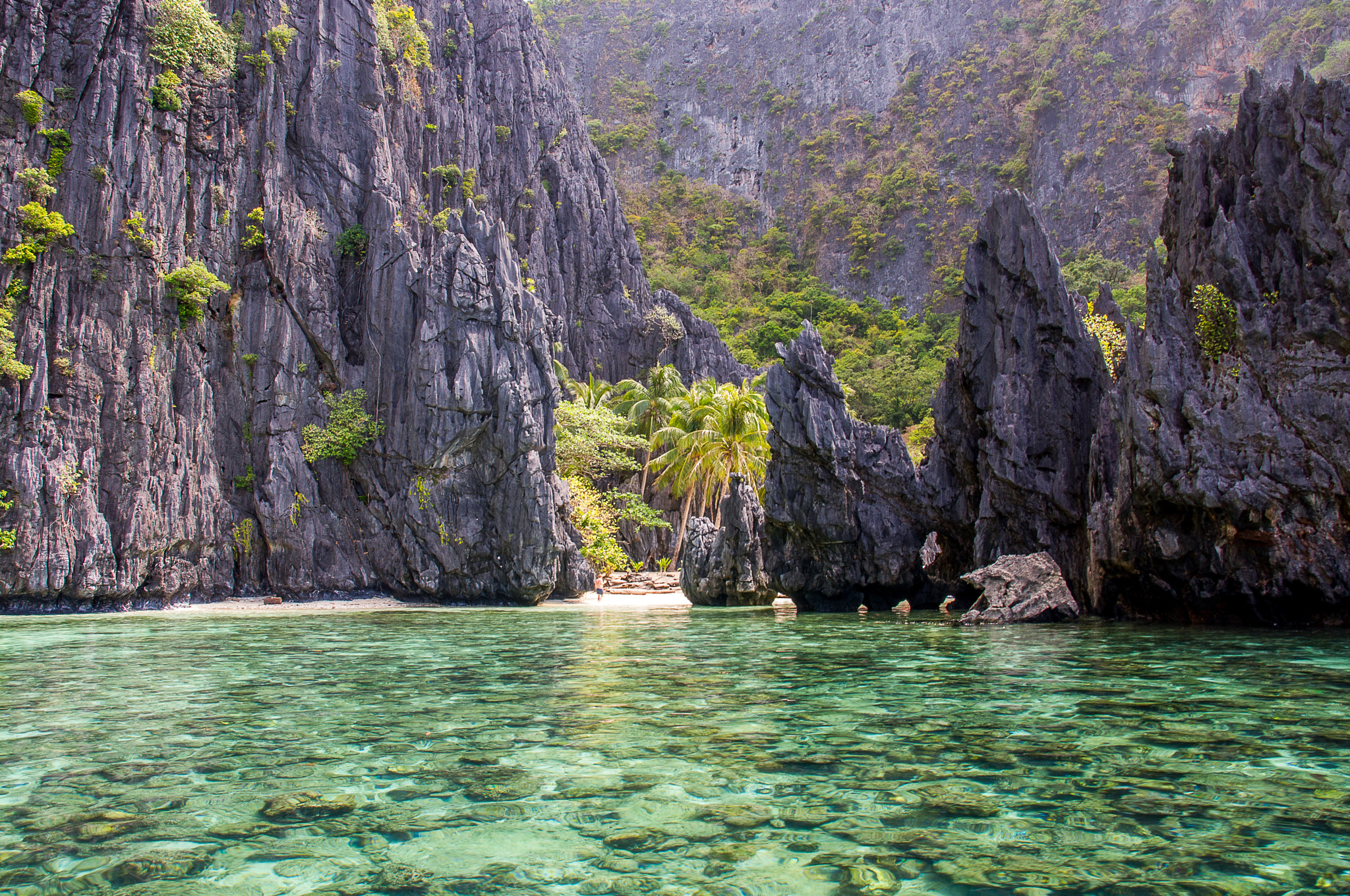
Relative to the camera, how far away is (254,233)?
3078cm

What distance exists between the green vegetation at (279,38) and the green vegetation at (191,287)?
34.3 feet

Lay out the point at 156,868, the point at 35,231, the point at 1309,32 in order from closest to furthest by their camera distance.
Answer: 1. the point at 156,868
2. the point at 35,231
3. the point at 1309,32

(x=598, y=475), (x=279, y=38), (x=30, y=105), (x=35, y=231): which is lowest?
(x=598, y=475)

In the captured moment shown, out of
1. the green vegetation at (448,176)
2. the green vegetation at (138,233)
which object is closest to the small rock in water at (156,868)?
the green vegetation at (138,233)

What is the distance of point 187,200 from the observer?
1153 inches

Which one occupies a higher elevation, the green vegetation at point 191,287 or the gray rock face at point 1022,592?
the green vegetation at point 191,287

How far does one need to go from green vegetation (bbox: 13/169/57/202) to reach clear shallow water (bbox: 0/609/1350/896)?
21600 millimetres

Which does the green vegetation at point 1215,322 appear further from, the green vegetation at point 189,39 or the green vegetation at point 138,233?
the green vegetation at point 189,39

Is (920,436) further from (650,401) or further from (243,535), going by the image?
(243,535)

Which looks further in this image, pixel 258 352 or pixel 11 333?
pixel 258 352

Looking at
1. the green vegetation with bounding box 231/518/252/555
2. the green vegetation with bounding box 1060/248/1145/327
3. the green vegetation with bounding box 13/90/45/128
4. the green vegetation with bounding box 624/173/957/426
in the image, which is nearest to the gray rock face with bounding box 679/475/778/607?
the green vegetation with bounding box 231/518/252/555

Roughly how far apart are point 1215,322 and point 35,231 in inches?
1216

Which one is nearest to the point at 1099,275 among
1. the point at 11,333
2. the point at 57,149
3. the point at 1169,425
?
the point at 1169,425

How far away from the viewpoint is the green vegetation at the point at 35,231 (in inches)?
954
